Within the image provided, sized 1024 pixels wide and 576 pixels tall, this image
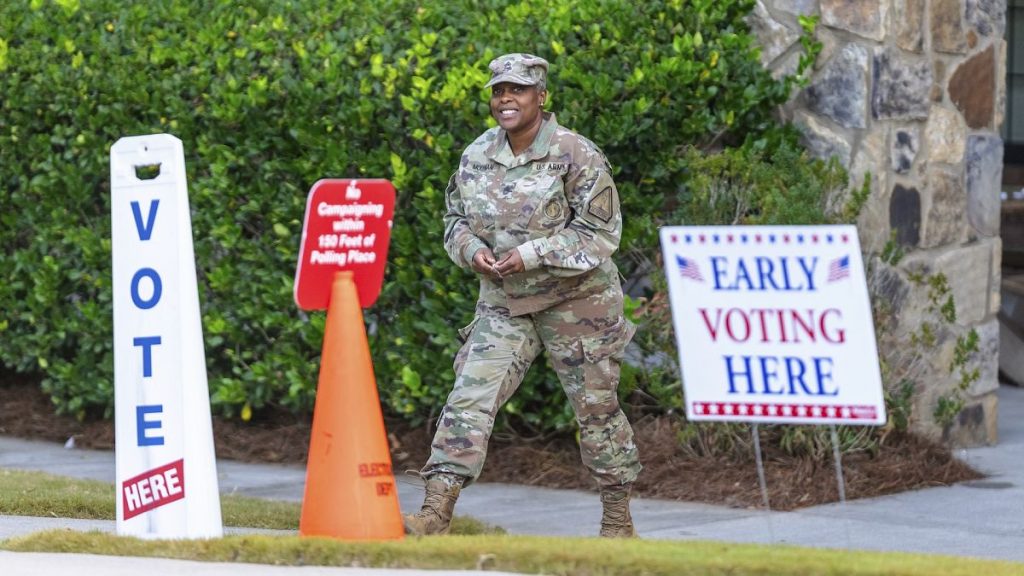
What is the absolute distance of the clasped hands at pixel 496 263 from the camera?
6.46 metres

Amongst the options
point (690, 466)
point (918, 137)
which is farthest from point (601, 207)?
point (918, 137)

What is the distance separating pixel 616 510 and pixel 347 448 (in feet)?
4.04

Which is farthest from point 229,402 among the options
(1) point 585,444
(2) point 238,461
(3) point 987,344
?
(3) point 987,344

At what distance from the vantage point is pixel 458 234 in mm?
6727

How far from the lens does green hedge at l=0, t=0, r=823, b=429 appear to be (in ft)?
28.1

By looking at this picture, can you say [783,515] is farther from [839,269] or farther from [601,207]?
[601,207]

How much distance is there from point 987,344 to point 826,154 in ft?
5.09

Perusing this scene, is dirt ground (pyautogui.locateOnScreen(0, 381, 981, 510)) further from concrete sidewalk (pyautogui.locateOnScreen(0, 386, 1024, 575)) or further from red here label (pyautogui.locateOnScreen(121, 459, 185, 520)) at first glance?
red here label (pyautogui.locateOnScreen(121, 459, 185, 520))

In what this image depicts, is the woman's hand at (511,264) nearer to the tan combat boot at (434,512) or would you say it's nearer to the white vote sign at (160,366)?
the tan combat boot at (434,512)

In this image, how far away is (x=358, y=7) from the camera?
9.39 meters

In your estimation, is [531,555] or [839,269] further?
[839,269]

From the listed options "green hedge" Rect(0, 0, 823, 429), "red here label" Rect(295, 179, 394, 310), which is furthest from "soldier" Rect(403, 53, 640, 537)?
"green hedge" Rect(0, 0, 823, 429)

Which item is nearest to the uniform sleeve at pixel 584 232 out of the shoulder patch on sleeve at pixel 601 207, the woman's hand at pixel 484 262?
the shoulder patch on sleeve at pixel 601 207

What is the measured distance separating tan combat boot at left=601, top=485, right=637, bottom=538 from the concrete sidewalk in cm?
52
